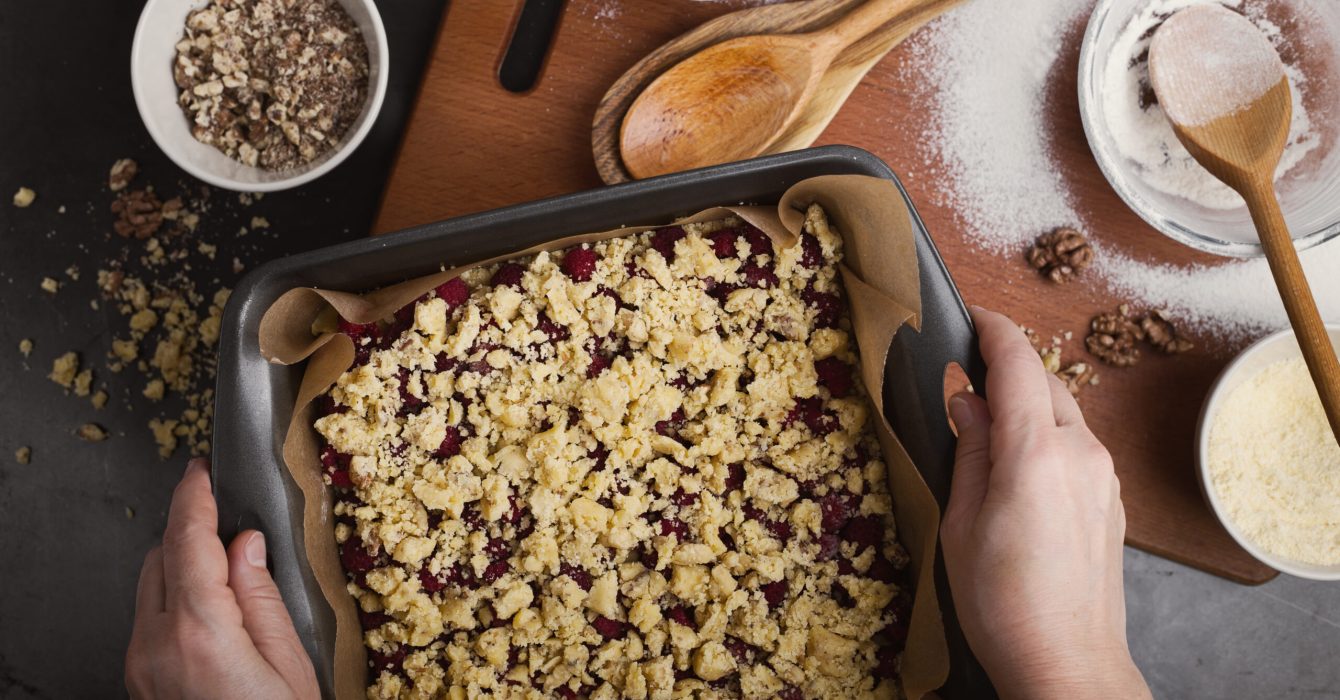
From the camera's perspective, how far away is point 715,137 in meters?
1.22

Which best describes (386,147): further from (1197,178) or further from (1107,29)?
(1197,178)

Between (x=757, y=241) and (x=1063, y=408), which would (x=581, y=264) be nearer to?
(x=757, y=241)

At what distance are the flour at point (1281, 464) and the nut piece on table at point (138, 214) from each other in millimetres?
1539

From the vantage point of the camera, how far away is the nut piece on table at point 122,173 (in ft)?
4.55

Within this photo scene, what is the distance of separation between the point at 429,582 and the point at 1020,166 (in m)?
0.95

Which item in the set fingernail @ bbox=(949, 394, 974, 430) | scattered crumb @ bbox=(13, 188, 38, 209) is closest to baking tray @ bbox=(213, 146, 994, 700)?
fingernail @ bbox=(949, 394, 974, 430)

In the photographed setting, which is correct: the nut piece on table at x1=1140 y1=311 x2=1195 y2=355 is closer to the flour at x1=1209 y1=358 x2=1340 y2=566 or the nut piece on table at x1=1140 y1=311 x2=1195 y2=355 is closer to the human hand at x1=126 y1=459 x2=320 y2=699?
the flour at x1=1209 y1=358 x2=1340 y2=566

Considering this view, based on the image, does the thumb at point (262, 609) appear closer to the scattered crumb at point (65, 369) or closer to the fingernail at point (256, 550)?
the fingernail at point (256, 550)

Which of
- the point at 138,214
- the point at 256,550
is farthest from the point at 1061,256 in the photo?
the point at 138,214

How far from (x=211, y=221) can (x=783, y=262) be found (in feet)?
2.93

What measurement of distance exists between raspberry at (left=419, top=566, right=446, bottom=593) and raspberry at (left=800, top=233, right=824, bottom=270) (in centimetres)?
55

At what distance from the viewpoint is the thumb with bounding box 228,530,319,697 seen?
3.15 ft

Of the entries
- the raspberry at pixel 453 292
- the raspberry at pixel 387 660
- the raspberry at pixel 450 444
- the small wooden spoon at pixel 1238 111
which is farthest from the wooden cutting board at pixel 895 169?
the raspberry at pixel 387 660

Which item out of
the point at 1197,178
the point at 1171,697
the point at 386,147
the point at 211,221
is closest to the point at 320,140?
the point at 386,147
